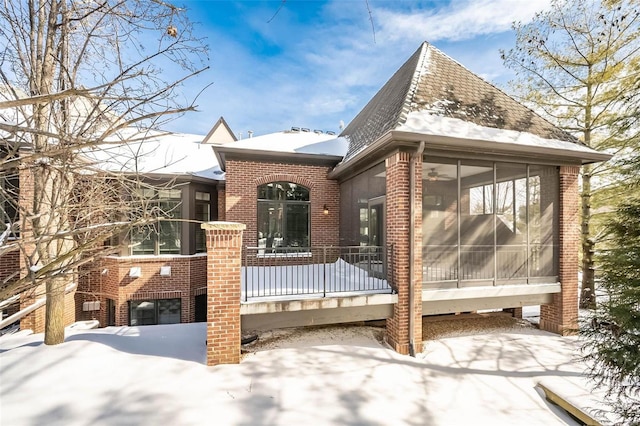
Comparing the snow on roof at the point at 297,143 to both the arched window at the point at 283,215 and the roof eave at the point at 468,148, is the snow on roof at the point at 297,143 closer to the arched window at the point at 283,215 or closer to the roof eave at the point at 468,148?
the arched window at the point at 283,215

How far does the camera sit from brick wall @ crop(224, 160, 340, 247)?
8.97 meters

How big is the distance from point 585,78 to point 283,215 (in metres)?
11.8

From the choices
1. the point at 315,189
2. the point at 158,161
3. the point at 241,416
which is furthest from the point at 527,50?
the point at 158,161

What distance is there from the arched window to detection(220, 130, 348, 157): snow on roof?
126 cm

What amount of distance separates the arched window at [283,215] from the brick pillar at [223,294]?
4.16 meters

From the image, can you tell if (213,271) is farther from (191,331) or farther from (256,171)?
(256,171)

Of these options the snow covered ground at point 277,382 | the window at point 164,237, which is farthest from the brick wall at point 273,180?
the snow covered ground at point 277,382

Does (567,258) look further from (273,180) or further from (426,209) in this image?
(273,180)

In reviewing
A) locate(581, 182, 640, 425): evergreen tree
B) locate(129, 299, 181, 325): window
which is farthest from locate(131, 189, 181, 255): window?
locate(581, 182, 640, 425): evergreen tree

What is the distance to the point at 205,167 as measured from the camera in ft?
36.4

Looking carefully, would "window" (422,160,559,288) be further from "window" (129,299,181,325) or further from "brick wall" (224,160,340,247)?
"window" (129,299,181,325)

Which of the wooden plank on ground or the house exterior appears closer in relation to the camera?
the wooden plank on ground

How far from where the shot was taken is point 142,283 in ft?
30.2

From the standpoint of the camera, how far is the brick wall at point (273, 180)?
897 cm
